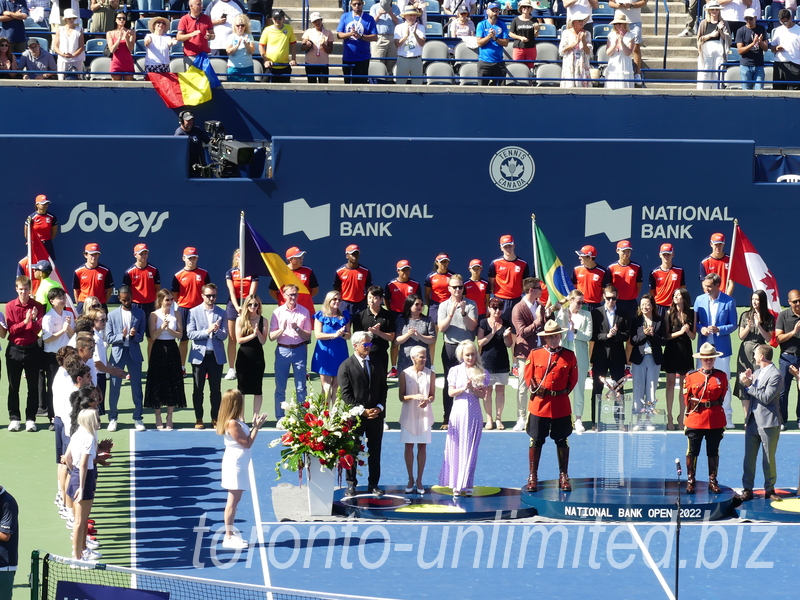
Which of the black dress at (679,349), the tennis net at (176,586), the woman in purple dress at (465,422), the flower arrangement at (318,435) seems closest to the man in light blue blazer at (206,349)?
the flower arrangement at (318,435)

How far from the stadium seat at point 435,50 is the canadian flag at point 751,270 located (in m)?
8.08

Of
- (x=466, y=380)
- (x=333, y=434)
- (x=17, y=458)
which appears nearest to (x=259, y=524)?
(x=333, y=434)

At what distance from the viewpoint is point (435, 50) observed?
84.9 ft

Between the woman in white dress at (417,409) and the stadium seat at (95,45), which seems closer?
the woman in white dress at (417,409)

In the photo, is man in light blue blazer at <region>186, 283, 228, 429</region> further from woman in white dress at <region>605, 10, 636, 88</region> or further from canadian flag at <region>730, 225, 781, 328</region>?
woman in white dress at <region>605, 10, 636, 88</region>

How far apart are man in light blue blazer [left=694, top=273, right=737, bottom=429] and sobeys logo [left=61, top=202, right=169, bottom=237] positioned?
379 inches

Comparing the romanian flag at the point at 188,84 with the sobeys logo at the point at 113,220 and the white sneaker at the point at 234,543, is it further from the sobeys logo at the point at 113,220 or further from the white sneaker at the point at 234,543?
the white sneaker at the point at 234,543

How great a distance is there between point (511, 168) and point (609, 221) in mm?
1924

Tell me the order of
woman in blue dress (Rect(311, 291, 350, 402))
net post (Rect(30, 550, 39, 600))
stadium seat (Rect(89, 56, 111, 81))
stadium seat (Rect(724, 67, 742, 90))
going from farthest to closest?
1. stadium seat (Rect(724, 67, 742, 90))
2. stadium seat (Rect(89, 56, 111, 81))
3. woman in blue dress (Rect(311, 291, 350, 402))
4. net post (Rect(30, 550, 39, 600))

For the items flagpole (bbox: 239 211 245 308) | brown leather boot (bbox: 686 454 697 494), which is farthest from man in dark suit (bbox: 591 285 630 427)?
flagpole (bbox: 239 211 245 308)

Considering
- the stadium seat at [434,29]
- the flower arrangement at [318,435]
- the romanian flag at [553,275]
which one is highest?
the stadium seat at [434,29]

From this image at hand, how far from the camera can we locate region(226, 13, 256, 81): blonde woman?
24.8 metres

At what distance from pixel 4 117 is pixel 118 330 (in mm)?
8175

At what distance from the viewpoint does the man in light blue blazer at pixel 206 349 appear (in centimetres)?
1762
